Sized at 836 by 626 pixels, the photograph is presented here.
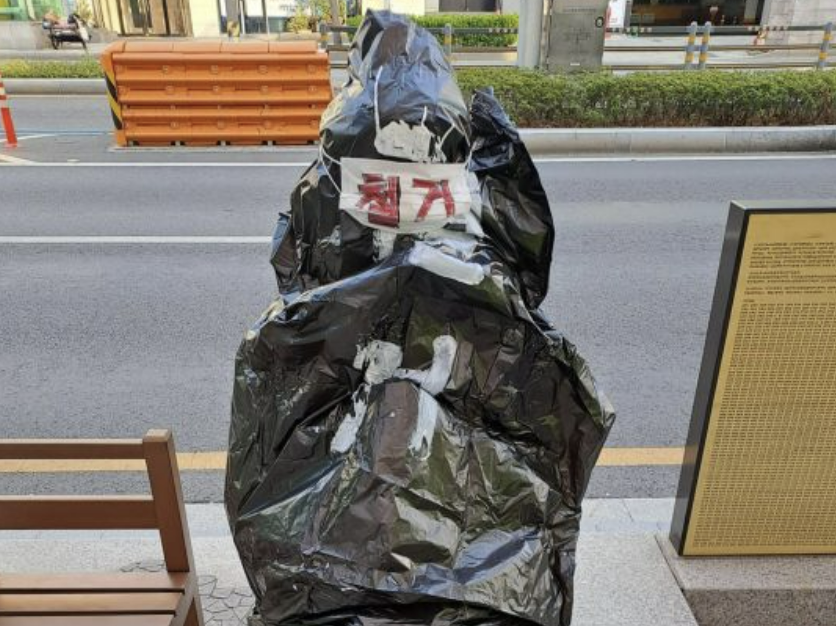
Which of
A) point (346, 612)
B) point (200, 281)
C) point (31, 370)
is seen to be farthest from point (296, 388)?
point (200, 281)

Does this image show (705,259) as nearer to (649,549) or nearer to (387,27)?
(649,549)

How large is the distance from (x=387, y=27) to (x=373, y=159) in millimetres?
314

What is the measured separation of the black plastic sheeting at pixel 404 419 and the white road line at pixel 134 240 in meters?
4.84

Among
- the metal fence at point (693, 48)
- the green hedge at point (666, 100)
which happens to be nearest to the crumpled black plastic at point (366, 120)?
the green hedge at point (666, 100)

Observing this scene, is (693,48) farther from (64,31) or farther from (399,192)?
(64,31)

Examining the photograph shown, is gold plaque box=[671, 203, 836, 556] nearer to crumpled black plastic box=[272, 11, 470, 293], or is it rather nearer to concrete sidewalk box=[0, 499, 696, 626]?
concrete sidewalk box=[0, 499, 696, 626]

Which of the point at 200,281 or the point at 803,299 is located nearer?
the point at 803,299

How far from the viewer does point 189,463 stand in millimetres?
3301

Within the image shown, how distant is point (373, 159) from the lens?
1.54 meters

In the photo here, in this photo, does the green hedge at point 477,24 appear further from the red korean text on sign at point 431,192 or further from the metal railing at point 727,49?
the red korean text on sign at point 431,192

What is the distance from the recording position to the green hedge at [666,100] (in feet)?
34.2

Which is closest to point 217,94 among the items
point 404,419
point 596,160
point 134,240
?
point 134,240

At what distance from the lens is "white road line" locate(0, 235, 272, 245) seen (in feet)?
20.6

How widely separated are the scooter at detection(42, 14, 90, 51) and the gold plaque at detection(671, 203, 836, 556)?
25296 millimetres
